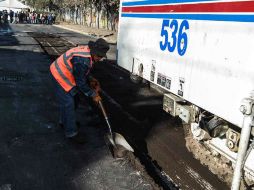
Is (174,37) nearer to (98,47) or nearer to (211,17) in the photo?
(211,17)

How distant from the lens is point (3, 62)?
14.0m

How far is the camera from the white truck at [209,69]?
379 cm

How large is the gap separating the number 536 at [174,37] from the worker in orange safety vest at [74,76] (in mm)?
956

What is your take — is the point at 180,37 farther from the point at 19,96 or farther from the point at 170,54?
the point at 19,96

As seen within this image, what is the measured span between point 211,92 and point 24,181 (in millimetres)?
2753

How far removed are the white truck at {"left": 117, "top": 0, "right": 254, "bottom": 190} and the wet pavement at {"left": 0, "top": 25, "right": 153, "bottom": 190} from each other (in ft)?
3.83

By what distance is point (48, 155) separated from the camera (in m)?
5.71

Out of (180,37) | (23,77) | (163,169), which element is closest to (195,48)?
(180,37)

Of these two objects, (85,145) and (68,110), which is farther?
(85,145)

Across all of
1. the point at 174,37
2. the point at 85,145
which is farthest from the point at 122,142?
the point at 174,37

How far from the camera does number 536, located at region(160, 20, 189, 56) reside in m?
4.95

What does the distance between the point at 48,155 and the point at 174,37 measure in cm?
269

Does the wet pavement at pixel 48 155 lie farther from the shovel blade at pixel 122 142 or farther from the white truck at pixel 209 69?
the white truck at pixel 209 69

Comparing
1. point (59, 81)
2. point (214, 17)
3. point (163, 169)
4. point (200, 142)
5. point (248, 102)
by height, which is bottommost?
point (163, 169)
